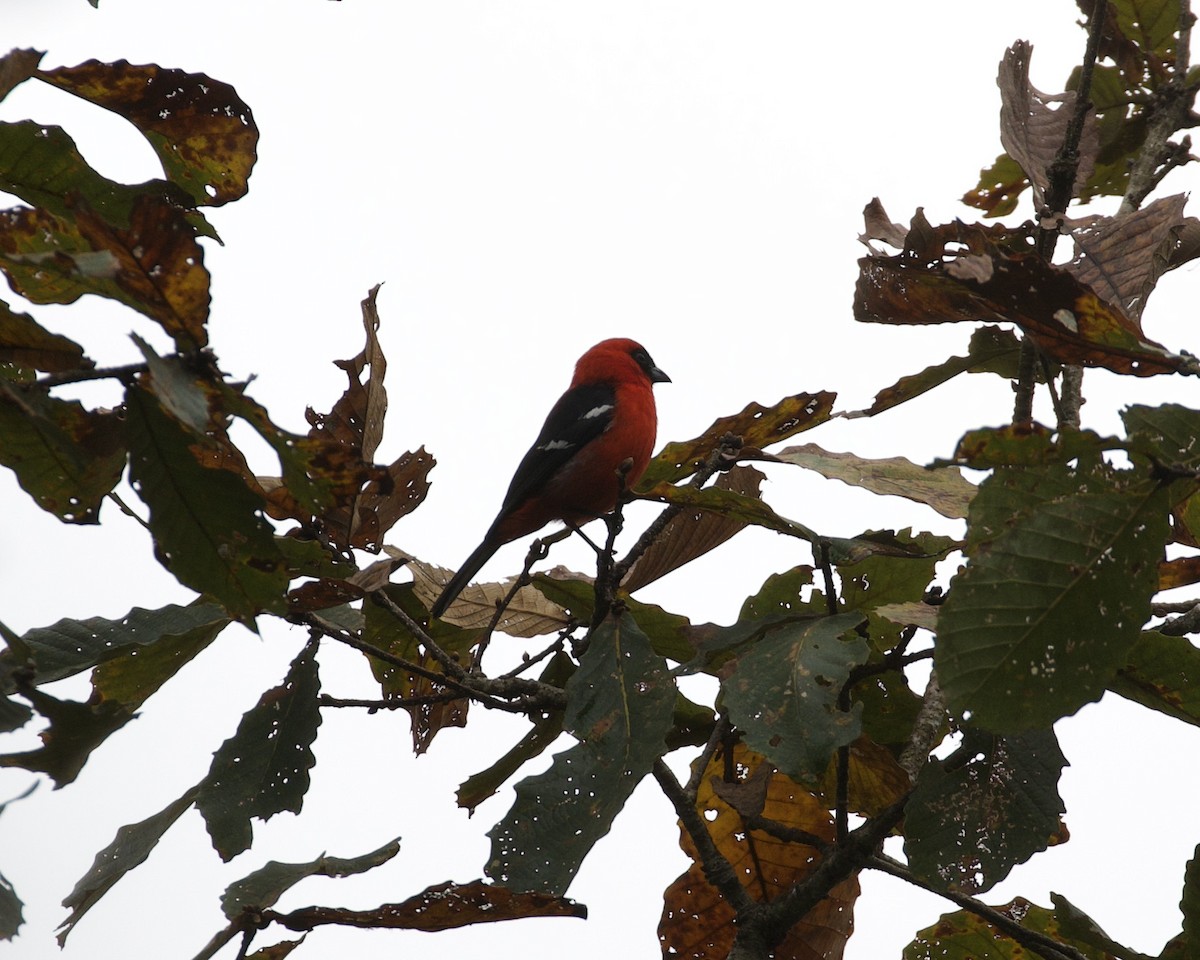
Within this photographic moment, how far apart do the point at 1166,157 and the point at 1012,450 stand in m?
2.58

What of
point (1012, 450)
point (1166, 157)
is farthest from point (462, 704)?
point (1166, 157)

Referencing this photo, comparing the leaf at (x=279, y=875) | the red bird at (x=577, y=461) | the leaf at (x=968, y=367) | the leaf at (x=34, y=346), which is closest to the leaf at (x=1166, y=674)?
the leaf at (x=968, y=367)

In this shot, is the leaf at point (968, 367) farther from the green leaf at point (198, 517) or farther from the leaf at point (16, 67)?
the leaf at point (16, 67)

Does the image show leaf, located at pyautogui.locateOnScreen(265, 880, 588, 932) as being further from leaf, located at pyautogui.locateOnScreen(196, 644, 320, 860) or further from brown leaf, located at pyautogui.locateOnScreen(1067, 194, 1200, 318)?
brown leaf, located at pyautogui.locateOnScreen(1067, 194, 1200, 318)

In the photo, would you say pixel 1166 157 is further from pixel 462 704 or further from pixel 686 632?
pixel 462 704

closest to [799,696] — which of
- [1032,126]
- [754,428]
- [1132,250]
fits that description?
[754,428]

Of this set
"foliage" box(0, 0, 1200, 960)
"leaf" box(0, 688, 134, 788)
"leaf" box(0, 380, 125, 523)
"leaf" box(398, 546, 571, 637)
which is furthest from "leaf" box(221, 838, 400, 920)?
"leaf" box(398, 546, 571, 637)

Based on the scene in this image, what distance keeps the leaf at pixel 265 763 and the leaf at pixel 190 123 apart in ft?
3.50

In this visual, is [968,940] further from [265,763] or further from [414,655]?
[265,763]

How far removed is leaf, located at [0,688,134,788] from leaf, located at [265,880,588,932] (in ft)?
1.59

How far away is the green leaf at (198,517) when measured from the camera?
1741 millimetres

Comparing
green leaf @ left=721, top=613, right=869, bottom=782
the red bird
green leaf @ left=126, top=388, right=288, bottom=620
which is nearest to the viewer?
green leaf @ left=126, top=388, right=288, bottom=620

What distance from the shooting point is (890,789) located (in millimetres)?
2945

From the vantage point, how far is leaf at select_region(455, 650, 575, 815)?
3.06 meters
